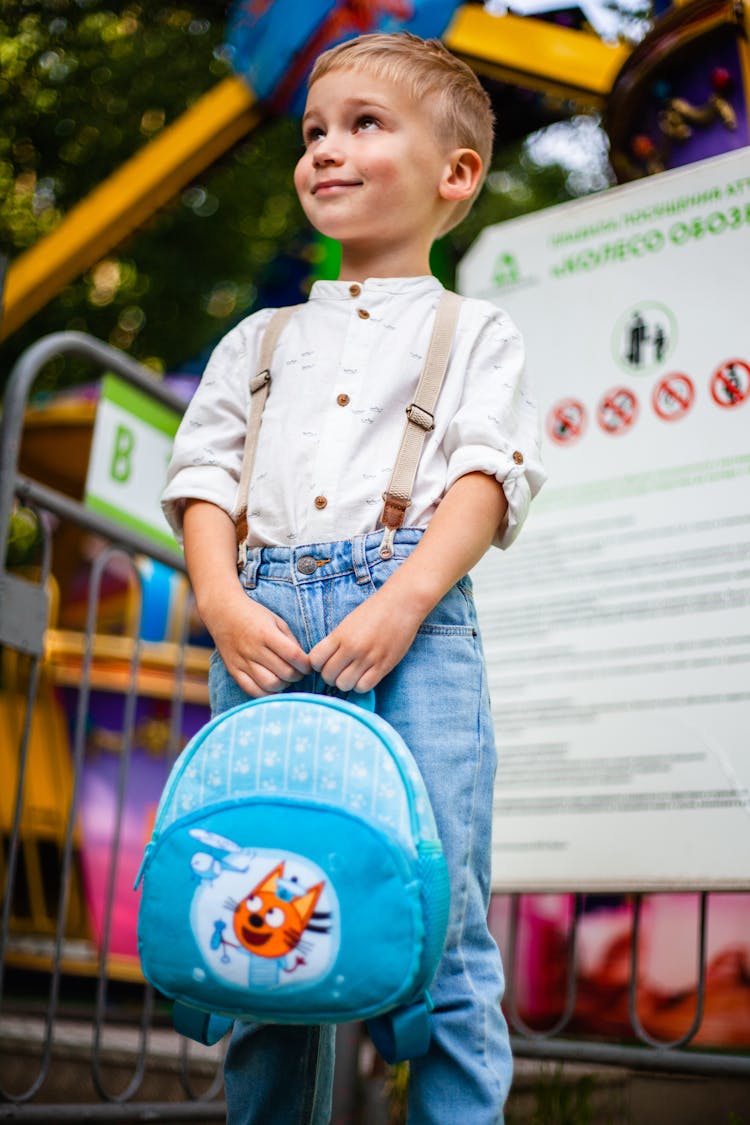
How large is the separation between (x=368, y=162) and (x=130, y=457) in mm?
1538

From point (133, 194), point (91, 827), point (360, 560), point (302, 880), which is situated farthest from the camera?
A: point (133, 194)

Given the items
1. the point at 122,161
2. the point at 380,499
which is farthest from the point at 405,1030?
the point at 122,161

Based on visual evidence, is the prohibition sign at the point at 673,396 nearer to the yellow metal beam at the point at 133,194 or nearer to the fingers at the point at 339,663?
the fingers at the point at 339,663

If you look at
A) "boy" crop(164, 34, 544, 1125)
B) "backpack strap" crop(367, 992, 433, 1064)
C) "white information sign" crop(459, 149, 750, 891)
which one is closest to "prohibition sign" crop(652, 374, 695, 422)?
"white information sign" crop(459, 149, 750, 891)

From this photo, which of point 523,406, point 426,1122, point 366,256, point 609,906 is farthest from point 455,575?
point 609,906

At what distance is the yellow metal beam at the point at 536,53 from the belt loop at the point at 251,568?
2.93 metres

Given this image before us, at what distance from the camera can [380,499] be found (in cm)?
179

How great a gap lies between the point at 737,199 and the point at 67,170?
512 centimetres

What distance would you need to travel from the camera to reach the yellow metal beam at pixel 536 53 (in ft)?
13.8

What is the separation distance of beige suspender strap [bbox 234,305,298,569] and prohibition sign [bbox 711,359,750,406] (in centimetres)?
113

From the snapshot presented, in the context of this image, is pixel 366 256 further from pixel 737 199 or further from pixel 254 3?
pixel 254 3

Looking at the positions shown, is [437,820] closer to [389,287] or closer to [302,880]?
[302,880]

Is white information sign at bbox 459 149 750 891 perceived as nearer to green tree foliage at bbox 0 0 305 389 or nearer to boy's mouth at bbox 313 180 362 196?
boy's mouth at bbox 313 180 362 196

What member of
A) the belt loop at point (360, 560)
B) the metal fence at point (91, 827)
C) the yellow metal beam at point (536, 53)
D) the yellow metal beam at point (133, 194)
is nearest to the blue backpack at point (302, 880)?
the belt loop at point (360, 560)
